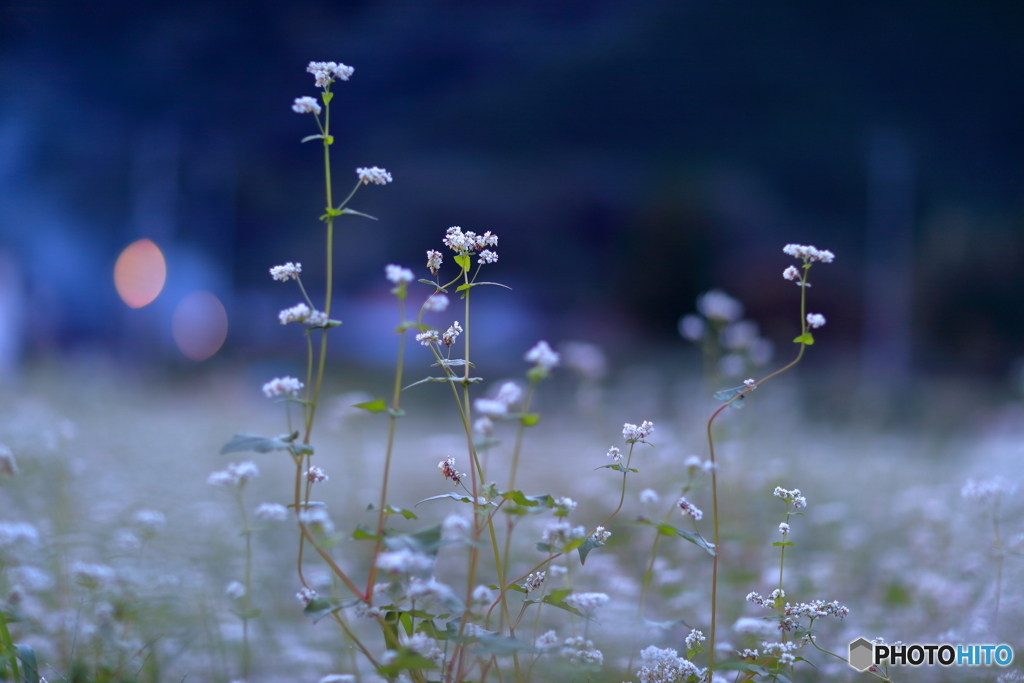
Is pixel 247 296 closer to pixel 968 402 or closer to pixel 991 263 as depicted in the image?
pixel 968 402

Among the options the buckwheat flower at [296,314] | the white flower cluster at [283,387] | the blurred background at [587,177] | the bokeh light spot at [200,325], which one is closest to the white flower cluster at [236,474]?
the white flower cluster at [283,387]

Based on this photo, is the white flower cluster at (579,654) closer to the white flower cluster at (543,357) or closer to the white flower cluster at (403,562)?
the white flower cluster at (403,562)

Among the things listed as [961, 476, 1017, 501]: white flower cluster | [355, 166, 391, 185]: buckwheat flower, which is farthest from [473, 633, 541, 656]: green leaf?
[961, 476, 1017, 501]: white flower cluster

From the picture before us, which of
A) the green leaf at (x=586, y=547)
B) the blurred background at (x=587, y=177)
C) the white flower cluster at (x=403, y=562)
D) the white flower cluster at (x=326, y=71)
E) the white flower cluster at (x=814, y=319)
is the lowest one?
the white flower cluster at (x=403, y=562)

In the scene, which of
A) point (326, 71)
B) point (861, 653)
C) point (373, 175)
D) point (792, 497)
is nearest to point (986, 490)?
point (861, 653)

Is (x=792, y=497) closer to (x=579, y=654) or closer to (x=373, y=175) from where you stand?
(x=579, y=654)

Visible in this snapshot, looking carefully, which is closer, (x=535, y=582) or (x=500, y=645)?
(x=500, y=645)
